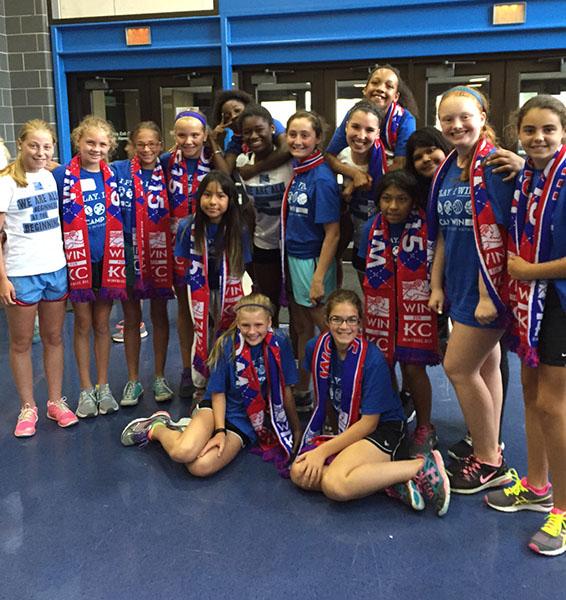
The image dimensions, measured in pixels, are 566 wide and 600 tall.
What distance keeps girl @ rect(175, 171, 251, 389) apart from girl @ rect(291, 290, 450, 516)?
58 cm

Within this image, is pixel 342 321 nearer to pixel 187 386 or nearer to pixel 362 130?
pixel 362 130

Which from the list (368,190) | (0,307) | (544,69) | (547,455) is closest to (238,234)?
(368,190)

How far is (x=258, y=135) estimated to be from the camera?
297cm

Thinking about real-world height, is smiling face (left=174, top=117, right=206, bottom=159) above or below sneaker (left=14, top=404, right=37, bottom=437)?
above

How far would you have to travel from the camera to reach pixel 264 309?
2736 mm

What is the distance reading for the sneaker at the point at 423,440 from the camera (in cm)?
271

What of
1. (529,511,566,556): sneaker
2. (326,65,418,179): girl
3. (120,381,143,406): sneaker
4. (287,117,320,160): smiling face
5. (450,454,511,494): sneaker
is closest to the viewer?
(529,511,566,556): sneaker

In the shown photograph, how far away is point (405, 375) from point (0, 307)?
4.05m

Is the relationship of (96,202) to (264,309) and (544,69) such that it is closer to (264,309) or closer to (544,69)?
(264,309)

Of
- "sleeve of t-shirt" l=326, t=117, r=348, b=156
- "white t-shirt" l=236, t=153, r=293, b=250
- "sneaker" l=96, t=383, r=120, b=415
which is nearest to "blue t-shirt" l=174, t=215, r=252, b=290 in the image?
"white t-shirt" l=236, t=153, r=293, b=250

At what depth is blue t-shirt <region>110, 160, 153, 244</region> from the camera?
3.13 meters

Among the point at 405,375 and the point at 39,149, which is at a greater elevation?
the point at 39,149

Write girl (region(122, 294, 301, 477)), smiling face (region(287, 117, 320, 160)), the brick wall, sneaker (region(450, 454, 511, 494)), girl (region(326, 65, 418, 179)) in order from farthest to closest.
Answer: the brick wall
girl (region(326, 65, 418, 179))
smiling face (region(287, 117, 320, 160))
girl (region(122, 294, 301, 477))
sneaker (region(450, 454, 511, 494))

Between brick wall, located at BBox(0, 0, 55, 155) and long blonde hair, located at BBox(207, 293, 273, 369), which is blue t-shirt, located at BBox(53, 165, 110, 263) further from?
brick wall, located at BBox(0, 0, 55, 155)
